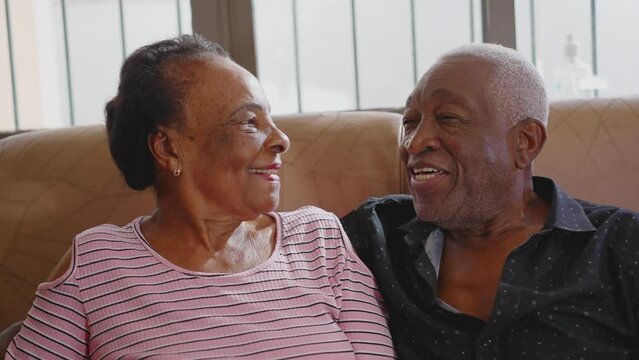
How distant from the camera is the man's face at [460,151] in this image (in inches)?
60.6

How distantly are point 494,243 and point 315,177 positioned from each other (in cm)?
51

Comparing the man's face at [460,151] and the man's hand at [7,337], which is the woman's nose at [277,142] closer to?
the man's face at [460,151]

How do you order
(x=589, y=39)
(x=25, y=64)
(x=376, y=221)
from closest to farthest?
(x=376, y=221) → (x=589, y=39) → (x=25, y=64)

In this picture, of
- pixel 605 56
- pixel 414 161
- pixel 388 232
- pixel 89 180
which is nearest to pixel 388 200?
pixel 388 232

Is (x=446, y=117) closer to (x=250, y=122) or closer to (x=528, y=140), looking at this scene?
(x=528, y=140)

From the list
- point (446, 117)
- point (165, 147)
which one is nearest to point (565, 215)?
point (446, 117)

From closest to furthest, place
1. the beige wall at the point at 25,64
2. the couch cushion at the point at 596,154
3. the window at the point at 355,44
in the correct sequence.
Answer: the couch cushion at the point at 596,154 < the window at the point at 355,44 < the beige wall at the point at 25,64

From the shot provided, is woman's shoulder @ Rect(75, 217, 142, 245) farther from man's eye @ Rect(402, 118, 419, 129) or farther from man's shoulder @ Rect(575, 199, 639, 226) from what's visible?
man's shoulder @ Rect(575, 199, 639, 226)

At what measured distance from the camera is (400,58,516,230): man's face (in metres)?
1.54

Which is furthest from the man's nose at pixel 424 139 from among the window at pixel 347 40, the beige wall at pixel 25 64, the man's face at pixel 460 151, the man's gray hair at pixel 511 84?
the beige wall at pixel 25 64

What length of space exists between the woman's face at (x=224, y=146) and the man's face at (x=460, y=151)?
1.00ft

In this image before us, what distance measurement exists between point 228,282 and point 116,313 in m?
0.22

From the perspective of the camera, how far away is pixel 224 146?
1.55 metres

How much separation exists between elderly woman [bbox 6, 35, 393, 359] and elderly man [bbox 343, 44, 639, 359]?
116mm
